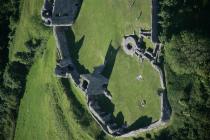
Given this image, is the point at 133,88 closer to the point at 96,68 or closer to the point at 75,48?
the point at 96,68

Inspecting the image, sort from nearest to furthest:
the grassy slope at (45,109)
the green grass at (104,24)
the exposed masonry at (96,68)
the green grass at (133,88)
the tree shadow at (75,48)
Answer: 1. the exposed masonry at (96,68)
2. the green grass at (133,88)
3. the green grass at (104,24)
4. the tree shadow at (75,48)
5. the grassy slope at (45,109)

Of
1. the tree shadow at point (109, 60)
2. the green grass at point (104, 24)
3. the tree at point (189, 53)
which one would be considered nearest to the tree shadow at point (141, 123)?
the tree at point (189, 53)

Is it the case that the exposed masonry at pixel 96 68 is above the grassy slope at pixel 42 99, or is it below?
above

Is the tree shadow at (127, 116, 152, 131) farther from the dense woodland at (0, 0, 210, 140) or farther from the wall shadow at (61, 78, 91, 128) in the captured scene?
the wall shadow at (61, 78, 91, 128)

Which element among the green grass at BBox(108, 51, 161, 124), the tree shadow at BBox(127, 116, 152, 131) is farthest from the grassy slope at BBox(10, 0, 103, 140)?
the tree shadow at BBox(127, 116, 152, 131)

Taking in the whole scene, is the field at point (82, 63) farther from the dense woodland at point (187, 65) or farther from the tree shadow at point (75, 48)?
the dense woodland at point (187, 65)

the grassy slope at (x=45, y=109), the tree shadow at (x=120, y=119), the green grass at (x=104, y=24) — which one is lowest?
the grassy slope at (x=45, y=109)

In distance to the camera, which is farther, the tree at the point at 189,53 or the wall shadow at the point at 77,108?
the wall shadow at the point at 77,108
